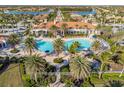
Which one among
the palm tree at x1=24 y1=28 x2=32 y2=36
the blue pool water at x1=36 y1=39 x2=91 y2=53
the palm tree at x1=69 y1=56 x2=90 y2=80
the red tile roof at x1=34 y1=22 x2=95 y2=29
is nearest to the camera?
the palm tree at x1=69 y1=56 x2=90 y2=80

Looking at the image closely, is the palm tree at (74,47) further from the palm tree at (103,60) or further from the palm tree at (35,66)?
the palm tree at (35,66)

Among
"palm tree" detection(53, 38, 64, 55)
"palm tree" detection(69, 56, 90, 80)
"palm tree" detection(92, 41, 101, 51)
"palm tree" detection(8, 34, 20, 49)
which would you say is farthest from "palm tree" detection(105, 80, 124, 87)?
"palm tree" detection(8, 34, 20, 49)

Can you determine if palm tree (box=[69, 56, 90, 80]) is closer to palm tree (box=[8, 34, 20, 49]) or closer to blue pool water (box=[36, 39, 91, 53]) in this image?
blue pool water (box=[36, 39, 91, 53])

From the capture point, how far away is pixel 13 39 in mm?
9953

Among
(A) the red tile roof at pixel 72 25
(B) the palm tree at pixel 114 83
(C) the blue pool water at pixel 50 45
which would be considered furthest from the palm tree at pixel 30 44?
(B) the palm tree at pixel 114 83

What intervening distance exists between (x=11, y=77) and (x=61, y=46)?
1509 millimetres

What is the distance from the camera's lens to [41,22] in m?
10.3

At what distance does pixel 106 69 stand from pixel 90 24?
4.76ft

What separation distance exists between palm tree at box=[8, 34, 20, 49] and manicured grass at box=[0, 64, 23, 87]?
666 millimetres

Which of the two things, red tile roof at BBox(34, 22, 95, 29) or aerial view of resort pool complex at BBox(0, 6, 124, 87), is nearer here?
aerial view of resort pool complex at BBox(0, 6, 124, 87)

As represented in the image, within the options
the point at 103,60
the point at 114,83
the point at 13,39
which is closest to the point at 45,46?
the point at 13,39

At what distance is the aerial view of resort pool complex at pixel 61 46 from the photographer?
927 cm

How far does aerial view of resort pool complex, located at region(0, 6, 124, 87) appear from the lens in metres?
9.27

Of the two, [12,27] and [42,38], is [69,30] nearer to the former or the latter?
[42,38]
